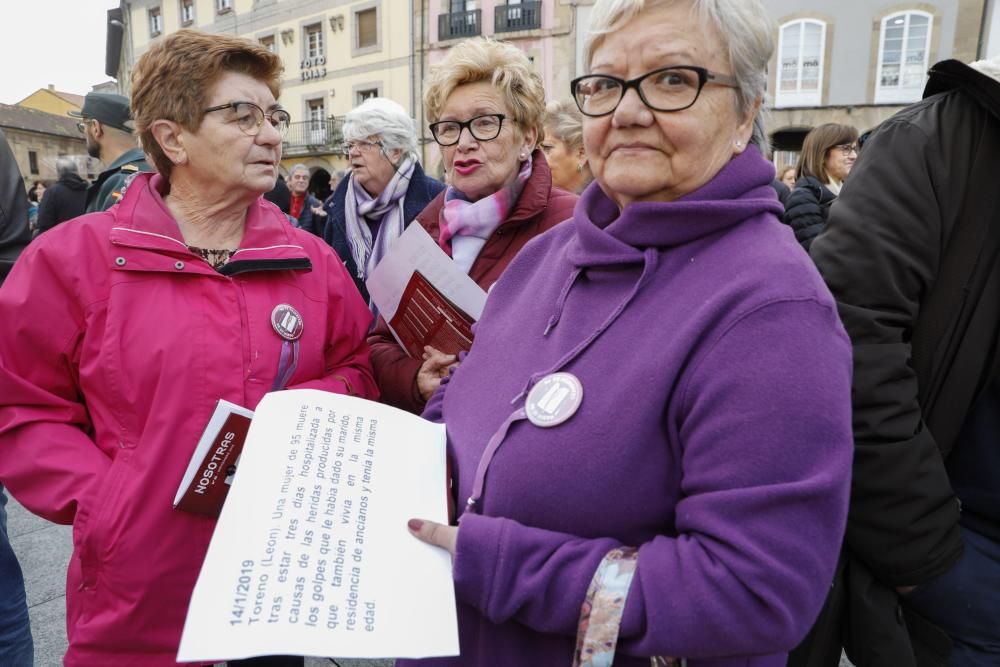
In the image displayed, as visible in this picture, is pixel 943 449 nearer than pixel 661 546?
No

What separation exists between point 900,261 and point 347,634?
1182 millimetres

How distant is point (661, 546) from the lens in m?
0.90

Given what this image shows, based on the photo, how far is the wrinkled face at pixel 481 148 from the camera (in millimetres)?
2123

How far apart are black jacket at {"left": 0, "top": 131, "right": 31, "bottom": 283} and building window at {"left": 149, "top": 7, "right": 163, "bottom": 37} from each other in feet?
A: 101

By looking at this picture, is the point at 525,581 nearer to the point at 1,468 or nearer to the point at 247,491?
the point at 247,491

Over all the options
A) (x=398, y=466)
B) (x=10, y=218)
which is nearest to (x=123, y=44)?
(x=10, y=218)

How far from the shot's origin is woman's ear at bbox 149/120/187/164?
1.71m

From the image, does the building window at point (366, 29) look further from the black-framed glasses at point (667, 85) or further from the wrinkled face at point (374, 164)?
the black-framed glasses at point (667, 85)

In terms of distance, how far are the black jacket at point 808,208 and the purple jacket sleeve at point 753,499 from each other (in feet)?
9.73

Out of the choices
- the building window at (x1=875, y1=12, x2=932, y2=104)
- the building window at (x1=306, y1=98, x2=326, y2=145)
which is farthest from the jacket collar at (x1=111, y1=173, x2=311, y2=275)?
the building window at (x1=306, y1=98, x2=326, y2=145)

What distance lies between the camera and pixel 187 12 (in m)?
26.2

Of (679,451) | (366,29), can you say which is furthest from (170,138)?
(366,29)

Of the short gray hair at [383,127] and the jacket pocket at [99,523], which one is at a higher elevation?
the short gray hair at [383,127]

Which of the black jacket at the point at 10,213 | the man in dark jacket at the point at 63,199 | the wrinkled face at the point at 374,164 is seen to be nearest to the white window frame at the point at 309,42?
the man in dark jacket at the point at 63,199
